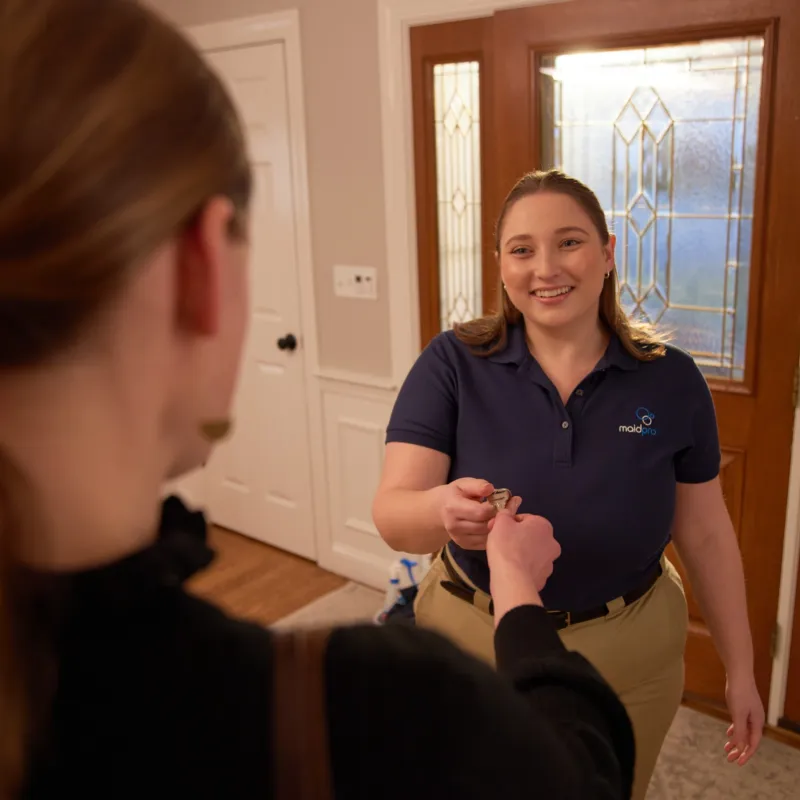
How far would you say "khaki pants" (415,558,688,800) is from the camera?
4.55ft

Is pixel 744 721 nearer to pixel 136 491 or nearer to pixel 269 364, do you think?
pixel 136 491

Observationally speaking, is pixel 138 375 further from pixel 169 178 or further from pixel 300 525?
pixel 300 525

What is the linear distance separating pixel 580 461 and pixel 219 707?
1003mm

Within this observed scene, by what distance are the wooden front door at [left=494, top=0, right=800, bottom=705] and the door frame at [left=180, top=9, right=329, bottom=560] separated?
0.89 metres

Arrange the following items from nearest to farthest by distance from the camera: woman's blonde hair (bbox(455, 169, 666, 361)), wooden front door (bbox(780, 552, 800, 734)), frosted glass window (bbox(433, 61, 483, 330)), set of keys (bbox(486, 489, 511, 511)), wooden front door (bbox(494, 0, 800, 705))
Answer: set of keys (bbox(486, 489, 511, 511)) < woman's blonde hair (bbox(455, 169, 666, 361)) < wooden front door (bbox(494, 0, 800, 705)) < wooden front door (bbox(780, 552, 800, 734)) < frosted glass window (bbox(433, 61, 483, 330))

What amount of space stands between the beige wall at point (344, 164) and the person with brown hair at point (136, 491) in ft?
8.19

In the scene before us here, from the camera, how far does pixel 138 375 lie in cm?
47

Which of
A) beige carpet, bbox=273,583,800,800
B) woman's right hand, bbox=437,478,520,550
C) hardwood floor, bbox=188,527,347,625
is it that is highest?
woman's right hand, bbox=437,478,520,550

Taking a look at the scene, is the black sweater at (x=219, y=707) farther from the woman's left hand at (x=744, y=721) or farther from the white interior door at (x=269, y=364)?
the white interior door at (x=269, y=364)

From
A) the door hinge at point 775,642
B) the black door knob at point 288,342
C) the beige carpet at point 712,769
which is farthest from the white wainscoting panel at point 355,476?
the door hinge at point 775,642

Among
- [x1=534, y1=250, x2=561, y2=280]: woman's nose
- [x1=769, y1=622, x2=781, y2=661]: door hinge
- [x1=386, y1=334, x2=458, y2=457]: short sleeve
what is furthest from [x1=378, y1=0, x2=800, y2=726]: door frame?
[x1=386, y1=334, x2=458, y2=457]: short sleeve

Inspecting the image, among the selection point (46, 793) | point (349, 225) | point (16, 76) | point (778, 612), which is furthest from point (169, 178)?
point (349, 225)

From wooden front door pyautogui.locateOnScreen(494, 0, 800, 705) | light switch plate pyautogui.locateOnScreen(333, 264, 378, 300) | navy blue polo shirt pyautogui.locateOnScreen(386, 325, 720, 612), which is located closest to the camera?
navy blue polo shirt pyautogui.locateOnScreen(386, 325, 720, 612)

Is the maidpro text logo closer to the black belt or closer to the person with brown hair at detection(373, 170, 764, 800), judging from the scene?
the person with brown hair at detection(373, 170, 764, 800)
